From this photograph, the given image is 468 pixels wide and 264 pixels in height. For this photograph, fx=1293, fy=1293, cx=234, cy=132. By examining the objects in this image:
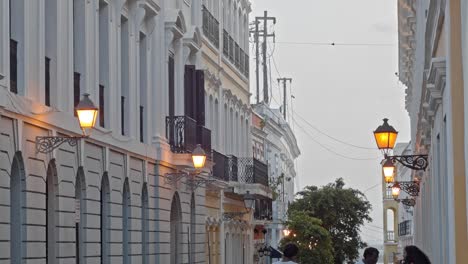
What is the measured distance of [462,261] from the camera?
44.8 feet

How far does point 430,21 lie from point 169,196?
13.4m

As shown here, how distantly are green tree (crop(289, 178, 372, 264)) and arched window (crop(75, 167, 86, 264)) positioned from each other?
47302mm

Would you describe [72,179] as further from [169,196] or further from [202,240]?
[202,240]

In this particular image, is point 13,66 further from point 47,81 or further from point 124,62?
point 124,62

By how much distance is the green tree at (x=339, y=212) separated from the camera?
69812 mm

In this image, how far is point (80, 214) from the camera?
2252cm

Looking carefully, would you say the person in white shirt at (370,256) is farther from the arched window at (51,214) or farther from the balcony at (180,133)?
the balcony at (180,133)

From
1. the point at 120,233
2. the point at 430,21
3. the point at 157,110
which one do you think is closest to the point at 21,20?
the point at 430,21

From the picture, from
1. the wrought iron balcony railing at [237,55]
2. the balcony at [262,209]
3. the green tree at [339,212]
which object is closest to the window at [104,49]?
the wrought iron balcony railing at [237,55]

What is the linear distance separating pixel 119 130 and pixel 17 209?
7035 millimetres

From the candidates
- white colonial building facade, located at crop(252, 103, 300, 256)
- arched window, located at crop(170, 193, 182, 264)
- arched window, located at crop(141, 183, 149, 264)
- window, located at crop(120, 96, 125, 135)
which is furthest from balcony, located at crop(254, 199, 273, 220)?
window, located at crop(120, 96, 125, 135)

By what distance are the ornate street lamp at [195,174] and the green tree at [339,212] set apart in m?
34.5

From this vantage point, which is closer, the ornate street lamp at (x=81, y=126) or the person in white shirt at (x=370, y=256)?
the person in white shirt at (x=370, y=256)

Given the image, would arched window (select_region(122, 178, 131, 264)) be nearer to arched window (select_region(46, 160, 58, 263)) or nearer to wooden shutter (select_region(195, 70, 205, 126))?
arched window (select_region(46, 160, 58, 263))
